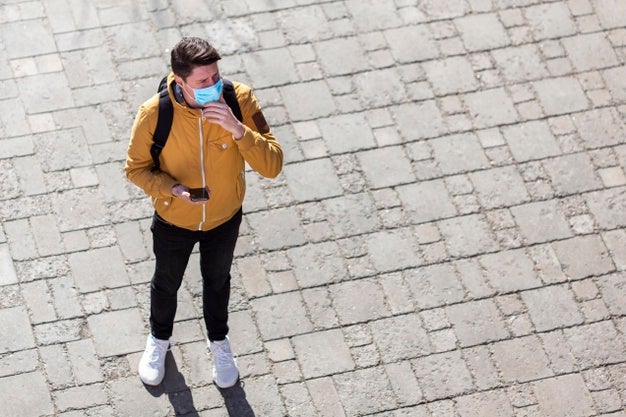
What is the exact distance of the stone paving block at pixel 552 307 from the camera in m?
7.45

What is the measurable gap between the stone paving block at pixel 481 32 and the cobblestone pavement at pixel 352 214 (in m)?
0.02

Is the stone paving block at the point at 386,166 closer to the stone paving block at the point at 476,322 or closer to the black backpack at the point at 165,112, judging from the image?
the stone paving block at the point at 476,322

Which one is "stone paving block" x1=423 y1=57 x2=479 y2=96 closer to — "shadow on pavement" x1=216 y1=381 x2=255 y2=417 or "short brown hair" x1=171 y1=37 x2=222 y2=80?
"shadow on pavement" x1=216 y1=381 x2=255 y2=417

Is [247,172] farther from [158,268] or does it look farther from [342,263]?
[158,268]

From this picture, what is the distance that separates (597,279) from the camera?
25.3ft

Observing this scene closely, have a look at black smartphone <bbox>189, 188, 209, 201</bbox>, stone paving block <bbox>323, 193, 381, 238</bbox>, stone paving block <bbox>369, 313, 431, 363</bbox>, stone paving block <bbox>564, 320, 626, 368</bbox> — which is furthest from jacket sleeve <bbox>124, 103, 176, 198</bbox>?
stone paving block <bbox>564, 320, 626, 368</bbox>

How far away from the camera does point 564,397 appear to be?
7.09 meters

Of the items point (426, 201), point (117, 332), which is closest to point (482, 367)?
point (426, 201)

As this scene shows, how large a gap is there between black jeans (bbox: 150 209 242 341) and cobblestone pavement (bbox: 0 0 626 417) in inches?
14.3

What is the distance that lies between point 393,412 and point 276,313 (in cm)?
102

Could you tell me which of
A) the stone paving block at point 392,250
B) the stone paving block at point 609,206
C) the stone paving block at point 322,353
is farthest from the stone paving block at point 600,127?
the stone paving block at point 322,353

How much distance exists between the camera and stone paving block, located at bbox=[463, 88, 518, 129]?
8.65 metres

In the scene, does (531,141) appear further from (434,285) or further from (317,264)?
(317,264)

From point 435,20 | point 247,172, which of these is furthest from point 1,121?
point 435,20
